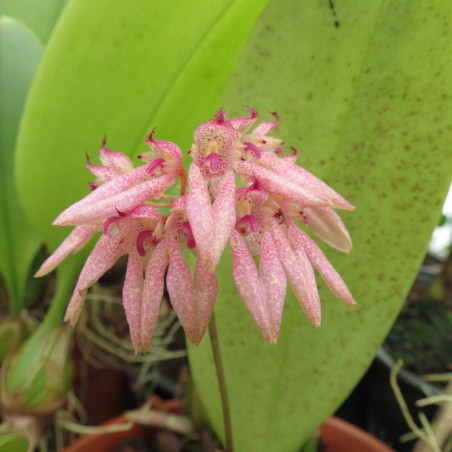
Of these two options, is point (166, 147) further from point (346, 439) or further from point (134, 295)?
point (346, 439)

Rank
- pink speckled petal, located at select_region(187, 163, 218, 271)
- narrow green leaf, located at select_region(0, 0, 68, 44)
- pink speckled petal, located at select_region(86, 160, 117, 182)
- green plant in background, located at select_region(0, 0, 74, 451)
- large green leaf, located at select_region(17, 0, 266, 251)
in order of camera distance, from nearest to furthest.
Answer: pink speckled petal, located at select_region(187, 163, 218, 271), pink speckled petal, located at select_region(86, 160, 117, 182), large green leaf, located at select_region(17, 0, 266, 251), green plant in background, located at select_region(0, 0, 74, 451), narrow green leaf, located at select_region(0, 0, 68, 44)

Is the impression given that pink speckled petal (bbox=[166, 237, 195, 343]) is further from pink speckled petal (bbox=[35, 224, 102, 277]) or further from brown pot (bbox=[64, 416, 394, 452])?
brown pot (bbox=[64, 416, 394, 452])

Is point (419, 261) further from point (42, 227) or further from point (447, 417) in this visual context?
point (42, 227)

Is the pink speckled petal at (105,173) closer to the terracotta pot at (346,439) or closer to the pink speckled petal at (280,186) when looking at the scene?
the pink speckled petal at (280,186)

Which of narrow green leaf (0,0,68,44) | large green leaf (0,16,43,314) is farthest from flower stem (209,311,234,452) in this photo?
narrow green leaf (0,0,68,44)

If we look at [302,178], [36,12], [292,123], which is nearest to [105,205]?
[302,178]

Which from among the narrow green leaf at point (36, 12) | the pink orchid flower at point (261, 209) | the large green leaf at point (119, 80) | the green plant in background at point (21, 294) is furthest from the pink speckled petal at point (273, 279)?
the narrow green leaf at point (36, 12)

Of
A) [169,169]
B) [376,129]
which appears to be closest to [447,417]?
[376,129]

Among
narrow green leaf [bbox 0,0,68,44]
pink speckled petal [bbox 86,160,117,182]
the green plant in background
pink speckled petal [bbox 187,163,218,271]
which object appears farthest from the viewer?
narrow green leaf [bbox 0,0,68,44]
